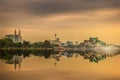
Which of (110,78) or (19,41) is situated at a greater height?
(19,41)

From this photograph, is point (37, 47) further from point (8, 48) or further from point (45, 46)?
point (8, 48)

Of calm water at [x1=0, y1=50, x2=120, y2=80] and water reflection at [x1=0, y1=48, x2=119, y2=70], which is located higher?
water reflection at [x1=0, y1=48, x2=119, y2=70]

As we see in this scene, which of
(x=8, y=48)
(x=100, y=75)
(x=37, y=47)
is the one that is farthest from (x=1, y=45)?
(x=100, y=75)

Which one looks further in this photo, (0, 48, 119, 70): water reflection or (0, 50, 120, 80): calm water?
(0, 48, 119, 70): water reflection

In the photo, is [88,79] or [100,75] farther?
[100,75]

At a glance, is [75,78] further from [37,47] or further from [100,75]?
[37,47]

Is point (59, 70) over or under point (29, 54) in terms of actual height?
under

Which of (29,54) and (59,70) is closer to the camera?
(59,70)

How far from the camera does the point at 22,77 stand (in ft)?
34.1

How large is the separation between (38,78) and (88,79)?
1.41 meters

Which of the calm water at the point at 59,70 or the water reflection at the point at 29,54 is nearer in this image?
the calm water at the point at 59,70

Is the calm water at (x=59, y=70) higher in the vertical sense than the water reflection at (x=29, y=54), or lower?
lower

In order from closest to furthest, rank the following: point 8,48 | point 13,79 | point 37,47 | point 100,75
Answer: point 13,79, point 100,75, point 8,48, point 37,47

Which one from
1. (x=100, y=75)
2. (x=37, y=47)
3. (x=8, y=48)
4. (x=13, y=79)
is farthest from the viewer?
(x=37, y=47)
